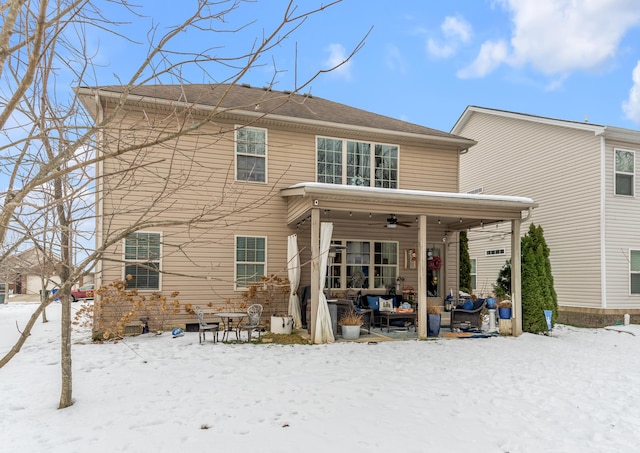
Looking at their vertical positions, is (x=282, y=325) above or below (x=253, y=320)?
below

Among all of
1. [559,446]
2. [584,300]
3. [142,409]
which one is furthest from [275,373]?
[584,300]

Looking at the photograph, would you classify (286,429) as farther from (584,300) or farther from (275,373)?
(584,300)

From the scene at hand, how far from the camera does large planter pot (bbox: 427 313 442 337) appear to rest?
974 cm

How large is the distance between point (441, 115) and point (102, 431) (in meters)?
19.8

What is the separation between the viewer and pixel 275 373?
6.44 metres

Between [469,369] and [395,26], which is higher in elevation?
[395,26]

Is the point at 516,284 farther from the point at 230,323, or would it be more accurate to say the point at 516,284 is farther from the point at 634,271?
the point at 230,323

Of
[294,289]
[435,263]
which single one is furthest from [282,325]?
[435,263]

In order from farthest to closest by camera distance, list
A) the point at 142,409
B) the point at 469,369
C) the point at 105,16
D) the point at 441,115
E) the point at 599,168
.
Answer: the point at 441,115, the point at 599,168, the point at 469,369, the point at 142,409, the point at 105,16

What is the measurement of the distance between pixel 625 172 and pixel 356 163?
28.9 ft

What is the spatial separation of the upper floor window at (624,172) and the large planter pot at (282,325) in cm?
1123

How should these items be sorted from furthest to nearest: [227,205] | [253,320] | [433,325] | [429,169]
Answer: [429,169], [433,325], [227,205], [253,320]

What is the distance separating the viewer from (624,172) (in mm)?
12992

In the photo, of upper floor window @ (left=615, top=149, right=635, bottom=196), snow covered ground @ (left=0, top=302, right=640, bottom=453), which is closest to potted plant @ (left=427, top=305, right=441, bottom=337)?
snow covered ground @ (left=0, top=302, right=640, bottom=453)
